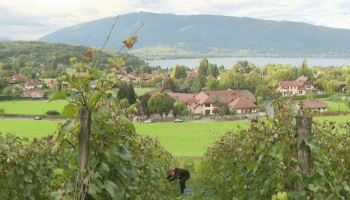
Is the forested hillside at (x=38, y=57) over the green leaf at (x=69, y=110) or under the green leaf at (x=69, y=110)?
over

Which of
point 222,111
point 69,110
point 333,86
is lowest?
point 222,111

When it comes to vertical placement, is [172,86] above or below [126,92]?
below

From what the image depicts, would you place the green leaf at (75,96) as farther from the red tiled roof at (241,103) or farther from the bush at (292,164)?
the red tiled roof at (241,103)

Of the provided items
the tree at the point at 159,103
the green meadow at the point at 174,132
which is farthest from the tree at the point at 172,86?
the green meadow at the point at 174,132

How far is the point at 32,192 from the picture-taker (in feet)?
14.4

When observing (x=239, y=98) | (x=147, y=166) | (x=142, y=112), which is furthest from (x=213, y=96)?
(x=147, y=166)

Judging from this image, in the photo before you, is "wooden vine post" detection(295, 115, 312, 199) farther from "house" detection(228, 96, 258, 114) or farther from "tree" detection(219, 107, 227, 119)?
"house" detection(228, 96, 258, 114)

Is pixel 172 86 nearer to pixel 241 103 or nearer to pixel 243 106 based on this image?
pixel 241 103

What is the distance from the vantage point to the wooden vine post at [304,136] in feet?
8.34

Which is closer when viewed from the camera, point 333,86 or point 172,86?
point 172,86

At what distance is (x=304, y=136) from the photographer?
255 cm

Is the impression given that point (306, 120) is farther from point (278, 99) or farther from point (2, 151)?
point (2, 151)

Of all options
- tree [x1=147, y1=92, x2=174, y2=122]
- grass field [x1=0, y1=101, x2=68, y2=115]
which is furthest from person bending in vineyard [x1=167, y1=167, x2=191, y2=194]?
grass field [x1=0, y1=101, x2=68, y2=115]

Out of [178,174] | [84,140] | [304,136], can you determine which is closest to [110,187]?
[84,140]
